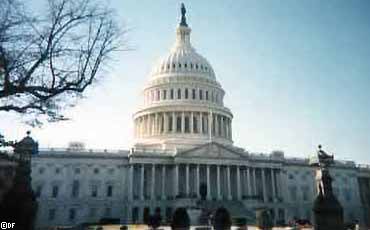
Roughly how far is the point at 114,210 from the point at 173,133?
2356 centimetres

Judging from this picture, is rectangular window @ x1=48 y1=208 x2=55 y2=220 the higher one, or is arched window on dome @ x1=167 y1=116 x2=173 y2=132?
arched window on dome @ x1=167 y1=116 x2=173 y2=132

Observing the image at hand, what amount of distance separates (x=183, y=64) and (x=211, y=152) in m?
31.8

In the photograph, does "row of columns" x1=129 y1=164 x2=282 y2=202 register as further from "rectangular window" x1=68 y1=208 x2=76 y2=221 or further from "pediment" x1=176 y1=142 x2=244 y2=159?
"rectangular window" x1=68 y1=208 x2=76 y2=221

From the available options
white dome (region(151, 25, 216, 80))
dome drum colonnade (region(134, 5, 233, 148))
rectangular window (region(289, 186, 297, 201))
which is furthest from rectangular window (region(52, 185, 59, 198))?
rectangular window (region(289, 186, 297, 201))

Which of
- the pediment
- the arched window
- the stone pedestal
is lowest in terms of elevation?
the stone pedestal

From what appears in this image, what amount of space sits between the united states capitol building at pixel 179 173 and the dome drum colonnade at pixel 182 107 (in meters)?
0.26

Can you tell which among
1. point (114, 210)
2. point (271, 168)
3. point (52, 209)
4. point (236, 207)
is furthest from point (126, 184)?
point (271, 168)

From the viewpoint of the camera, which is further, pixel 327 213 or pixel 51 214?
pixel 51 214

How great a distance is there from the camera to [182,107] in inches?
3546

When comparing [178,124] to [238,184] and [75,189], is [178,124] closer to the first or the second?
[238,184]

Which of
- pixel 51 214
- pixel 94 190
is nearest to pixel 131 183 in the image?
pixel 94 190

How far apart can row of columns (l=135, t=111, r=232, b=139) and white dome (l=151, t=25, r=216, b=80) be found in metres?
12.9

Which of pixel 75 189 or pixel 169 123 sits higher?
pixel 169 123

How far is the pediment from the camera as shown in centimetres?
7619
